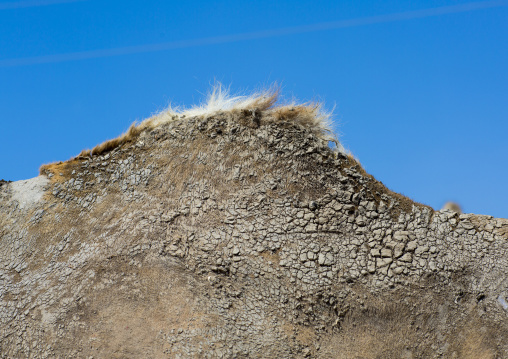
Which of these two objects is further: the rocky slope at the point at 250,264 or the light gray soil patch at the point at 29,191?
the light gray soil patch at the point at 29,191

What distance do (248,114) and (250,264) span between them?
7.93 ft

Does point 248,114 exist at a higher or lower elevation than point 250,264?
higher

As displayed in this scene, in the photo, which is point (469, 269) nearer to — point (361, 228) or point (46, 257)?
point (361, 228)

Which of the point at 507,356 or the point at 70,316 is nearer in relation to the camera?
the point at 507,356

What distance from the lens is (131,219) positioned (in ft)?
28.9

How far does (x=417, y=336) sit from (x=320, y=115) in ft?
11.9

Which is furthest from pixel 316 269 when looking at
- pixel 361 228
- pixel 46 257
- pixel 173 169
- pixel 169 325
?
pixel 46 257

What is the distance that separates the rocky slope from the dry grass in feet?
0.30

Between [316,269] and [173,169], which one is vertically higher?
[173,169]

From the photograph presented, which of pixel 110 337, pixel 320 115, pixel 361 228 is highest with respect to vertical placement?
pixel 320 115

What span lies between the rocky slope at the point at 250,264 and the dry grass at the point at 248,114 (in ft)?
0.30

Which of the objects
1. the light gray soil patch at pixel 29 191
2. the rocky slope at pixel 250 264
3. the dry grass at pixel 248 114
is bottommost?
the rocky slope at pixel 250 264

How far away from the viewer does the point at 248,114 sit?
8969 mm

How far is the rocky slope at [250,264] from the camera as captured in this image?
7871mm
